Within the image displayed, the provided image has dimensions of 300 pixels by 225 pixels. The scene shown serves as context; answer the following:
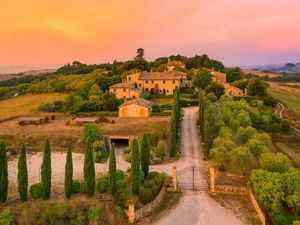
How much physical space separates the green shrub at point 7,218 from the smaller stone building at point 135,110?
35.3 m

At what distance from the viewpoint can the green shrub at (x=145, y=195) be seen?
25.9 meters

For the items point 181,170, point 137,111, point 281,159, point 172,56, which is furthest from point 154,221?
point 172,56

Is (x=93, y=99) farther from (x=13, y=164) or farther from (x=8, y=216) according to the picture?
(x=8, y=216)

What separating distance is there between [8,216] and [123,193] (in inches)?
325

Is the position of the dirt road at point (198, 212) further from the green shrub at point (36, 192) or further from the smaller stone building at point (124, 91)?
the smaller stone building at point (124, 91)

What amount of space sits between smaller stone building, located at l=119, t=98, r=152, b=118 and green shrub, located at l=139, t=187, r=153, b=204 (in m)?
31.3

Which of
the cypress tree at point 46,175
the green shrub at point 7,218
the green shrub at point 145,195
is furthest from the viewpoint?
the green shrub at point 145,195

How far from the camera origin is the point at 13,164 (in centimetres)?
3609

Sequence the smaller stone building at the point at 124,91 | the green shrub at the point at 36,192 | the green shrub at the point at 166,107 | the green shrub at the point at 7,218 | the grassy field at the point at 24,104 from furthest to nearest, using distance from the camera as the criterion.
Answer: the grassy field at the point at 24,104
the smaller stone building at the point at 124,91
the green shrub at the point at 166,107
the green shrub at the point at 36,192
the green shrub at the point at 7,218

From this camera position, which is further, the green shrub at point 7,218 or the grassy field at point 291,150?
the grassy field at point 291,150

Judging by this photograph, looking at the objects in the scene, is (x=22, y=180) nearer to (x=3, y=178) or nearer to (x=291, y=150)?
(x=3, y=178)

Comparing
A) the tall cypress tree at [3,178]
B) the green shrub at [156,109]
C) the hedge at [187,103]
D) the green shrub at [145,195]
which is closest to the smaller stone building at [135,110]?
the green shrub at [156,109]

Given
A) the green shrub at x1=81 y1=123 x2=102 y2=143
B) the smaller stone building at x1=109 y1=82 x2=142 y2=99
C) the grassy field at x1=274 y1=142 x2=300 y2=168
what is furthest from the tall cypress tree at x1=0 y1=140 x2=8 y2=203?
the smaller stone building at x1=109 y1=82 x2=142 y2=99

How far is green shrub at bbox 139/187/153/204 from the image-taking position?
25919 millimetres
